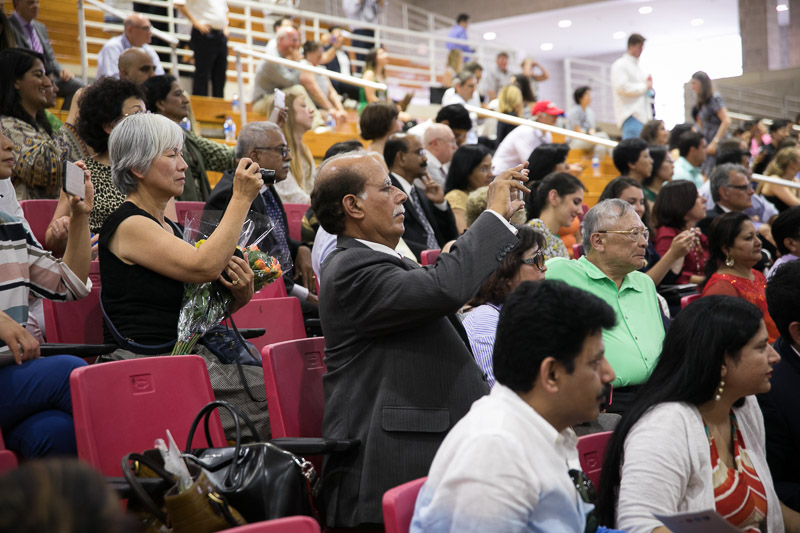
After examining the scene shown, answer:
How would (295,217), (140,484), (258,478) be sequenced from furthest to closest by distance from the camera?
(295,217), (258,478), (140,484)

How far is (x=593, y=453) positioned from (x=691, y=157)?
556 cm

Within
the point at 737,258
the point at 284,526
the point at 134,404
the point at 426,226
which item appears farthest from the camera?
the point at 426,226

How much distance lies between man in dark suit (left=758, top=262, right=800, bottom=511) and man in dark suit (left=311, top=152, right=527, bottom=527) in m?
0.97

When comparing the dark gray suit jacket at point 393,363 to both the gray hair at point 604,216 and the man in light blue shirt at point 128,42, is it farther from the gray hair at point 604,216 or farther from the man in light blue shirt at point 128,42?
the man in light blue shirt at point 128,42

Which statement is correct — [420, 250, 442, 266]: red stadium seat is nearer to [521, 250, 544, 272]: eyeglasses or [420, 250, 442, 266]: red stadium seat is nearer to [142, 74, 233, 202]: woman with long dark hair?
[521, 250, 544, 272]: eyeglasses

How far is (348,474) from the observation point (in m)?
2.04

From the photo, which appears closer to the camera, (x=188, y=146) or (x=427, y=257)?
(x=427, y=257)

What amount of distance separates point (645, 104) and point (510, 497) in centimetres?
927

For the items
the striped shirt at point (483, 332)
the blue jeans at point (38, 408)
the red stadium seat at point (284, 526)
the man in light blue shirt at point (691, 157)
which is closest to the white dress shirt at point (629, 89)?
the man in light blue shirt at point (691, 157)

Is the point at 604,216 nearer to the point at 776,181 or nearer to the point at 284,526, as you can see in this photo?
the point at 284,526

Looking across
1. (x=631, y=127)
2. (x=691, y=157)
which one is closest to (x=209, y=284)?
(x=691, y=157)

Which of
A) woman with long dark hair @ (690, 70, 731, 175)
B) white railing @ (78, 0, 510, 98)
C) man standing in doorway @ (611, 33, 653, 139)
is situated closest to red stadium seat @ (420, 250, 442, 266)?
white railing @ (78, 0, 510, 98)

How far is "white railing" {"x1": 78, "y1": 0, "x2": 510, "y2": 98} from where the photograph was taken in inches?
Answer: 321

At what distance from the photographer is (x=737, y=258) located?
13.6 ft
